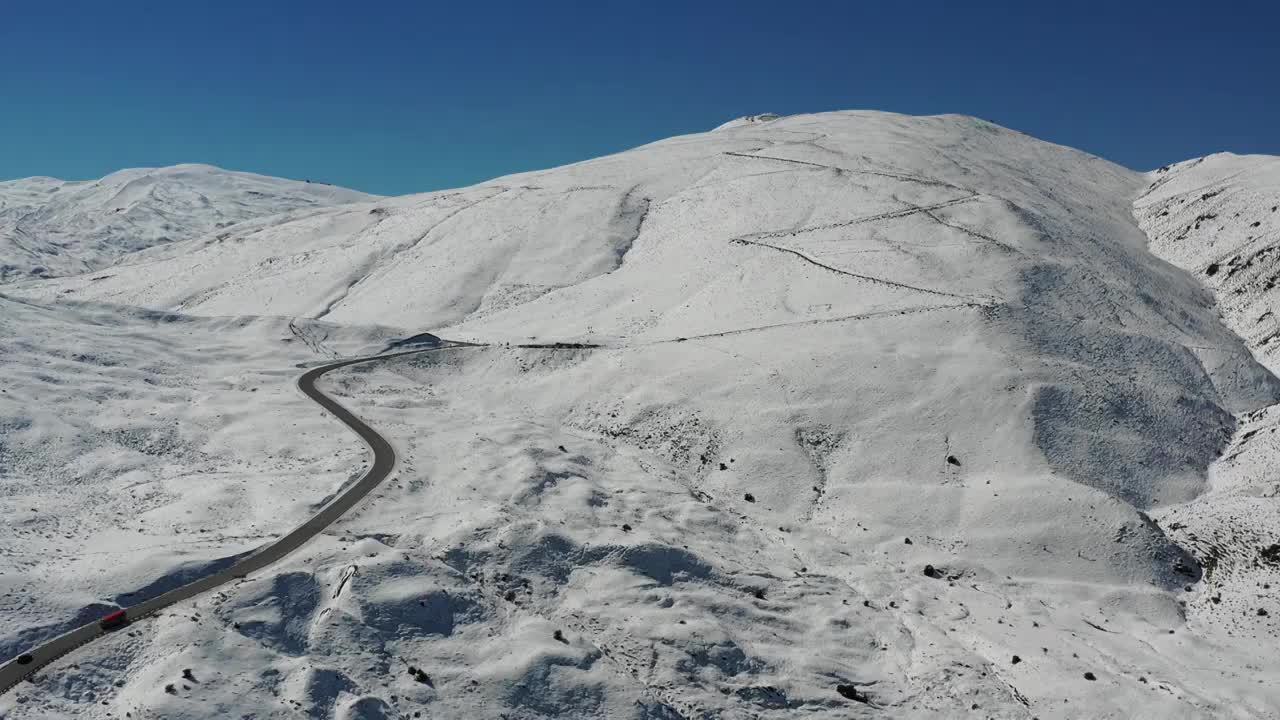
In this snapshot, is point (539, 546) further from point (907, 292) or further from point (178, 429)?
point (907, 292)

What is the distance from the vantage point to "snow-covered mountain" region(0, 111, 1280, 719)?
24.6 meters

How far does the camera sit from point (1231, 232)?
75312 millimetres

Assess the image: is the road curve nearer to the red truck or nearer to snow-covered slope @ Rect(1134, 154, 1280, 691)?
the red truck

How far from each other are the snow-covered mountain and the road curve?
785 mm

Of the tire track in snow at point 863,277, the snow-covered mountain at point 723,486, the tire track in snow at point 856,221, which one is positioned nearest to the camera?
the snow-covered mountain at point 723,486

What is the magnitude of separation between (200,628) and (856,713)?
19000 millimetres

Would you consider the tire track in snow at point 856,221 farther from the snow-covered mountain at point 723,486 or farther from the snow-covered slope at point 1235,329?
the snow-covered slope at point 1235,329

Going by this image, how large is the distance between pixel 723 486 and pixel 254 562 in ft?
67.2

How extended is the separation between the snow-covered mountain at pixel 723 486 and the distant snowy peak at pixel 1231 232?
95 cm

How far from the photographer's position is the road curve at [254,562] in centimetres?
2144

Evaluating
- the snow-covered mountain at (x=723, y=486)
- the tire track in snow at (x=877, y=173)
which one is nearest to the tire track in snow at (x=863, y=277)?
the snow-covered mountain at (x=723, y=486)

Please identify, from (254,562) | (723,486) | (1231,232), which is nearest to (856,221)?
(1231,232)

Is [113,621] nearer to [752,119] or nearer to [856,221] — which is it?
[856,221]

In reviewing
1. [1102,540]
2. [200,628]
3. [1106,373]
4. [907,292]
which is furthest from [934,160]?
[200,628]
